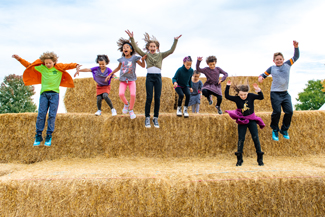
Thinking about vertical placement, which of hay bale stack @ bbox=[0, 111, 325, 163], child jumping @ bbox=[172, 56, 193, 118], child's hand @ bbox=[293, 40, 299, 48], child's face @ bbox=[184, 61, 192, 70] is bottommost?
hay bale stack @ bbox=[0, 111, 325, 163]

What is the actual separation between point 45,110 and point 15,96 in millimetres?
15340

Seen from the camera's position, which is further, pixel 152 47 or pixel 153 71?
pixel 152 47

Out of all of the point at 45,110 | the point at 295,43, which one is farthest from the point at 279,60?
the point at 45,110

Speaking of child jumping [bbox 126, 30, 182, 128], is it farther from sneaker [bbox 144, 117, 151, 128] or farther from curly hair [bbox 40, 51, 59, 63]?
curly hair [bbox 40, 51, 59, 63]

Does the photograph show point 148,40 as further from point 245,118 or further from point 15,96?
point 15,96

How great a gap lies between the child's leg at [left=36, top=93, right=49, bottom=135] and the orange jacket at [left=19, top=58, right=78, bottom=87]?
0.59 m

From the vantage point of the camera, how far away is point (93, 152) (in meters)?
5.14

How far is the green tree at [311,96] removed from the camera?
1677 cm

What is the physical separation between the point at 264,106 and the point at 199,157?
494 cm

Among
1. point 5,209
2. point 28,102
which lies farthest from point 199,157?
point 28,102

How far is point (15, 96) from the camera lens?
55.3 ft

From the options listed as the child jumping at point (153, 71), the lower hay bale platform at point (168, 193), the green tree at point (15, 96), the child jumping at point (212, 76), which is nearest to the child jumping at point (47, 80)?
the lower hay bale platform at point (168, 193)

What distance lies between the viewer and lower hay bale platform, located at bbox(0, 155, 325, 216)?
327cm

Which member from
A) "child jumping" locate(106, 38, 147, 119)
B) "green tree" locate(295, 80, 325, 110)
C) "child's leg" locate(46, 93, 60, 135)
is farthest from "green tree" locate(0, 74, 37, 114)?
"green tree" locate(295, 80, 325, 110)
